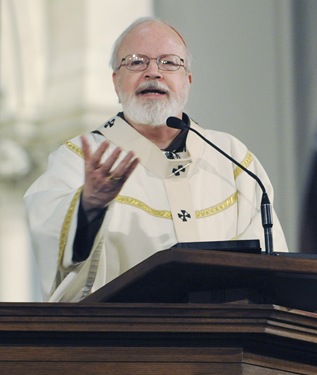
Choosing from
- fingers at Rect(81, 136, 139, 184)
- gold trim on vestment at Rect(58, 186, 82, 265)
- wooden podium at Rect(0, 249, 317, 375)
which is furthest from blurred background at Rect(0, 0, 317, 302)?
wooden podium at Rect(0, 249, 317, 375)

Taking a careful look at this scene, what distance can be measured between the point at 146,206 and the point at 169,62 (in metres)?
0.44

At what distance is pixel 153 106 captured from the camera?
5383mm

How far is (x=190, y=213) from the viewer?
537 cm

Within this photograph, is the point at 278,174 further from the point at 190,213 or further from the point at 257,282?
the point at 257,282

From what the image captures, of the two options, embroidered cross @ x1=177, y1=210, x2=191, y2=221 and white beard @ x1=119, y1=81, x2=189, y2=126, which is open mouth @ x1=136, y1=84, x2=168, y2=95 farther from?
embroidered cross @ x1=177, y1=210, x2=191, y2=221

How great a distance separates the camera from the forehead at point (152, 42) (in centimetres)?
543

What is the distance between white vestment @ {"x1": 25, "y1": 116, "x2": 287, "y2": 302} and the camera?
5.02 metres

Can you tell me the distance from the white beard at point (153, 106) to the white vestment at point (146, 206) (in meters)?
0.11

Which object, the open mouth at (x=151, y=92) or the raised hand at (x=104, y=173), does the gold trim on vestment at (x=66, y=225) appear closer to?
the raised hand at (x=104, y=173)

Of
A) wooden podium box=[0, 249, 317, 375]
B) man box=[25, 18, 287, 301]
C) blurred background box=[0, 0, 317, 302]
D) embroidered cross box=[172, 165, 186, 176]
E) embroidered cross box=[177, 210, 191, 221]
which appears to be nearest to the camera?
wooden podium box=[0, 249, 317, 375]

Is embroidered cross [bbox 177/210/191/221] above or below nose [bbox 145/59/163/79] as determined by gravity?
below

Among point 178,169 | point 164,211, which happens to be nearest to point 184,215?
point 164,211

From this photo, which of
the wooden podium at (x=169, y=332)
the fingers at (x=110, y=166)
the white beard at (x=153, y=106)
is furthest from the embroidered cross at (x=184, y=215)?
the wooden podium at (x=169, y=332)

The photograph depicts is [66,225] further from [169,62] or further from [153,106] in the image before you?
[169,62]
